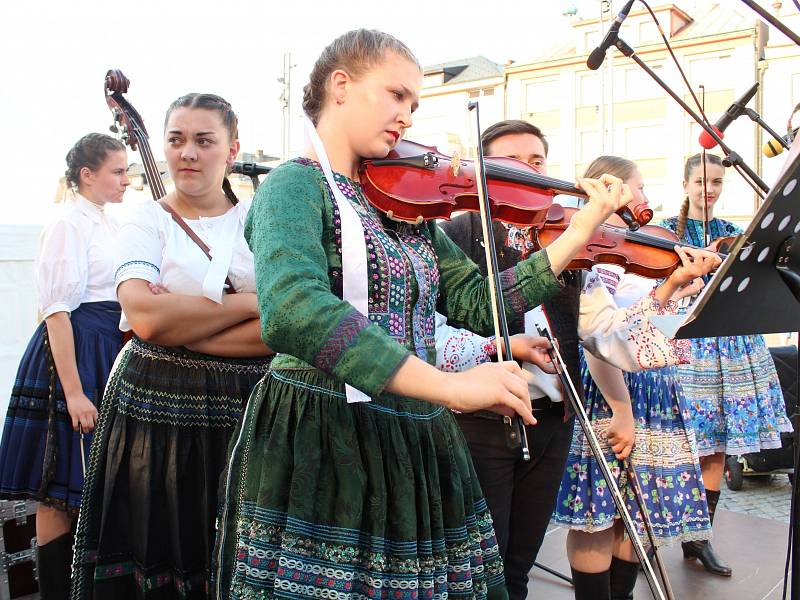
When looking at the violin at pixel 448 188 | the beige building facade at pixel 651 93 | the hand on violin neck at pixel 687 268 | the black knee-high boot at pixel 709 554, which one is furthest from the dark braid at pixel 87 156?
the beige building facade at pixel 651 93

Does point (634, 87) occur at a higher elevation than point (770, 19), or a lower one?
higher

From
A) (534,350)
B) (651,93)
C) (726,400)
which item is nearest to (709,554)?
(726,400)

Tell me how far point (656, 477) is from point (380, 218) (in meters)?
1.75

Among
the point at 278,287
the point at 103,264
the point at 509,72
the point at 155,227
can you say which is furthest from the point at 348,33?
the point at 509,72

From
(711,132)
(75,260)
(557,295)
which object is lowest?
(557,295)

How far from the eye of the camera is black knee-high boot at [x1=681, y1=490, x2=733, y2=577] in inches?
139

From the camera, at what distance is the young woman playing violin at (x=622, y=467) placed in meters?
2.62

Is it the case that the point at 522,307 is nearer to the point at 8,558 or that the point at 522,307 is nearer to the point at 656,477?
the point at 656,477

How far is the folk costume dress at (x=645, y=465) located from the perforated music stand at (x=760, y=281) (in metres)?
1.22

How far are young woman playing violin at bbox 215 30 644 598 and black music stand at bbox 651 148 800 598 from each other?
0.37 metres

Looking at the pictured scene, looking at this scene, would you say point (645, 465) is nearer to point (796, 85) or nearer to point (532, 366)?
point (532, 366)

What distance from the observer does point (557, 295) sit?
2.34 metres

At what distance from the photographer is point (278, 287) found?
1196 mm

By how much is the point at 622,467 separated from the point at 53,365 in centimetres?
219
